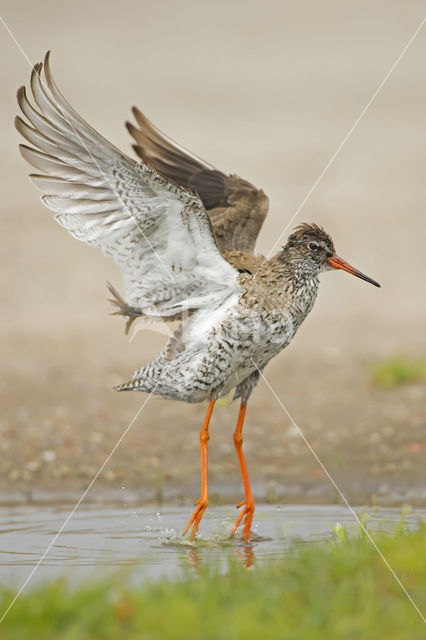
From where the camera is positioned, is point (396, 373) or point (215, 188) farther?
point (396, 373)

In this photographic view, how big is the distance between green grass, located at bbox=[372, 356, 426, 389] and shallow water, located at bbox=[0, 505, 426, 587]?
249 centimetres

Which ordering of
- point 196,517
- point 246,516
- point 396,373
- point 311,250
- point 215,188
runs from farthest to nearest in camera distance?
point 396,373, point 215,188, point 311,250, point 246,516, point 196,517

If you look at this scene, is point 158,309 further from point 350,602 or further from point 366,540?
point 350,602

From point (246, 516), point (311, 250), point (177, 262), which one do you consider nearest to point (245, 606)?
point (246, 516)

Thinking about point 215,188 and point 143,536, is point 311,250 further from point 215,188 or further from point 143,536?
point 143,536

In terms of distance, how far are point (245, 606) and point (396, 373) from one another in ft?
18.3

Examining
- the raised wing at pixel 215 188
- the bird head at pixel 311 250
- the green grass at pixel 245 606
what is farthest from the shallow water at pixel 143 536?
the raised wing at pixel 215 188

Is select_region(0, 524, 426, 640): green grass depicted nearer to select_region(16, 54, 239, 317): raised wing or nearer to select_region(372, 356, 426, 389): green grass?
select_region(16, 54, 239, 317): raised wing

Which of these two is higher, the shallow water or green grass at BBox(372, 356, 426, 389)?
green grass at BBox(372, 356, 426, 389)

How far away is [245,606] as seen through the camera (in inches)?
156

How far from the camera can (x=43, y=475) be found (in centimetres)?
763

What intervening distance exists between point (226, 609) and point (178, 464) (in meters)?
3.96

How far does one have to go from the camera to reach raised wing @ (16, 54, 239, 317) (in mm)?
5871

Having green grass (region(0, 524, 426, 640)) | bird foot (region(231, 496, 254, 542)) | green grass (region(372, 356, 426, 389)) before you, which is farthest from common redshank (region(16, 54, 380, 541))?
green grass (region(372, 356, 426, 389))
